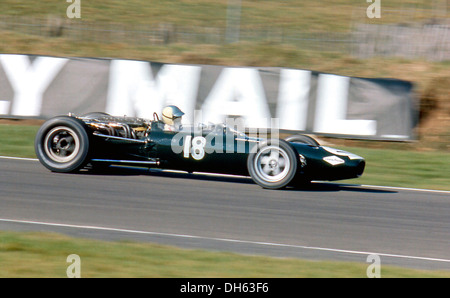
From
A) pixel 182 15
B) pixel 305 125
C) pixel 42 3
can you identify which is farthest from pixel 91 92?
pixel 42 3

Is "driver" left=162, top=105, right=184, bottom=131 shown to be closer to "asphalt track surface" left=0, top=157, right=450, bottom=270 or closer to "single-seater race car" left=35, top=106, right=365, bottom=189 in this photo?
"single-seater race car" left=35, top=106, right=365, bottom=189

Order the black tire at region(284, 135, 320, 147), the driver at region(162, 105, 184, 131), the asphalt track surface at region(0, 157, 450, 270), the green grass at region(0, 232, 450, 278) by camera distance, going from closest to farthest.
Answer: the green grass at region(0, 232, 450, 278) < the asphalt track surface at region(0, 157, 450, 270) < the driver at region(162, 105, 184, 131) < the black tire at region(284, 135, 320, 147)

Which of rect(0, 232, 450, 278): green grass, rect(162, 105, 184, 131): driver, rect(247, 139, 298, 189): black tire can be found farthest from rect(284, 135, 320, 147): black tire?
rect(0, 232, 450, 278): green grass

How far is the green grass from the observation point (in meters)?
4.52

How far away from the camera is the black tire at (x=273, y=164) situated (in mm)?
7934

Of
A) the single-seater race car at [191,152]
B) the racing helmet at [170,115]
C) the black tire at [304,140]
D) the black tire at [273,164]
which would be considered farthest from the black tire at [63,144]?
the black tire at [304,140]

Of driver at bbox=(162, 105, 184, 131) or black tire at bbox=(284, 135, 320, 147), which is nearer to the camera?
driver at bbox=(162, 105, 184, 131)

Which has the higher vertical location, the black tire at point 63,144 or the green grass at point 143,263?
the black tire at point 63,144

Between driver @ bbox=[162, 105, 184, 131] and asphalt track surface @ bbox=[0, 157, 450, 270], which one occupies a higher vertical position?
driver @ bbox=[162, 105, 184, 131]

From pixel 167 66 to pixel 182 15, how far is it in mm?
12308

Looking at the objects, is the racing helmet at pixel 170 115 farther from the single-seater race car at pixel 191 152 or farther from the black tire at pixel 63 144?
the black tire at pixel 63 144

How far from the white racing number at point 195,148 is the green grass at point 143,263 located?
113 inches

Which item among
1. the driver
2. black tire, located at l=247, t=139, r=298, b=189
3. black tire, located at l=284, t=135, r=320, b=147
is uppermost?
the driver

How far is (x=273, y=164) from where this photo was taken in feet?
26.7
